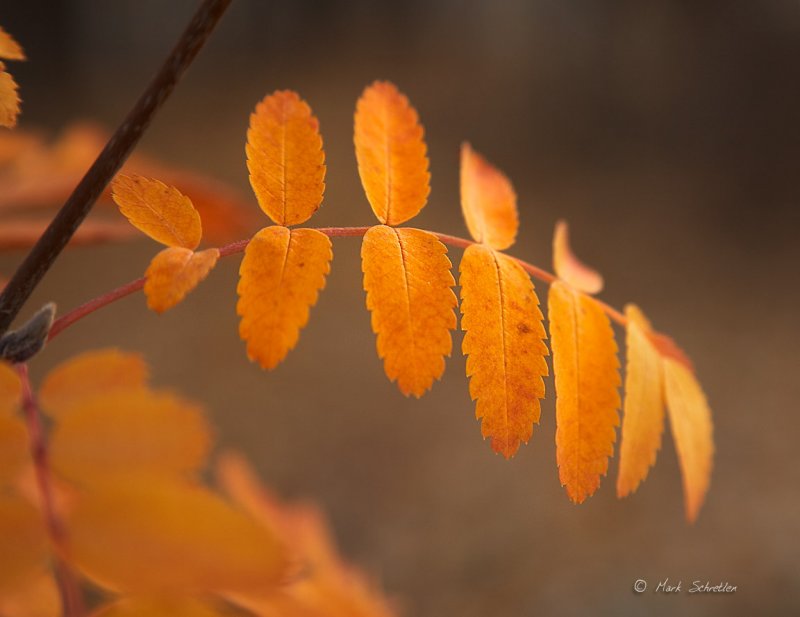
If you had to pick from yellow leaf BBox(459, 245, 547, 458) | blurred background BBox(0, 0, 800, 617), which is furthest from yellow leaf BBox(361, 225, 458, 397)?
blurred background BBox(0, 0, 800, 617)

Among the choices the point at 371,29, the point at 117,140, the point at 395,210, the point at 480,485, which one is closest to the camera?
the point at 117,140

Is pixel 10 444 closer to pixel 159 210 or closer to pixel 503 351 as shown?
pixel 159 210

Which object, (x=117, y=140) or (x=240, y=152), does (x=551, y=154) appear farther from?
(x=117, y=140)

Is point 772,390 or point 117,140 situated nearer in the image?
point 117,140

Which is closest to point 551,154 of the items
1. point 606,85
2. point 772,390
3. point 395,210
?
point 606,85

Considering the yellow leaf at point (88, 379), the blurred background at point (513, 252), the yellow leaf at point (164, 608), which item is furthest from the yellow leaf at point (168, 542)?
the blurred background at point (513, 252)

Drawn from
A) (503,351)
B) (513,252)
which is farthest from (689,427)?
(513,252)

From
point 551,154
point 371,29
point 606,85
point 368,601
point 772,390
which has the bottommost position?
point 368,601

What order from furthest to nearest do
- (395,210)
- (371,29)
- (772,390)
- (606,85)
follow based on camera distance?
(371,29) < (606,85) < (772,390) < (395,210)
